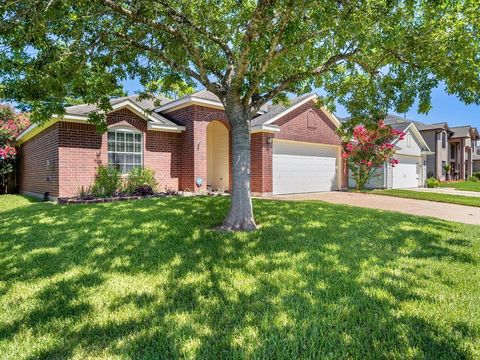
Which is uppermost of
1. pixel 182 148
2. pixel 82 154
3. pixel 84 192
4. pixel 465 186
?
pixel 182 148

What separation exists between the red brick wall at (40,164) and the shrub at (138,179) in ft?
8.31

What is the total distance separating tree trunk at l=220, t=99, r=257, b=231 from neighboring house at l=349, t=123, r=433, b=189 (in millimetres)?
16757

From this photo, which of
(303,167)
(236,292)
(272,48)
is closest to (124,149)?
(303,167)

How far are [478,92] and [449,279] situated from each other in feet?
14.8

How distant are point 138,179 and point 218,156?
225 inches

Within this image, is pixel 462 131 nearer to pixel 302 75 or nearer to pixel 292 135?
pixel 292 135

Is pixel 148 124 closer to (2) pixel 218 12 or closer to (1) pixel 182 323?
(2) pixel 218 12

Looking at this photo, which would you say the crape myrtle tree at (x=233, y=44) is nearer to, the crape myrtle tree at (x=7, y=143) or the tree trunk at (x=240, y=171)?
the tree trunk at (x=240, y=171)

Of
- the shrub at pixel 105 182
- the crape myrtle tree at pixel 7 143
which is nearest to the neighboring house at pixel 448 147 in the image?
the shrub at pixel 105 182

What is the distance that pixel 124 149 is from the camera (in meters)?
13.1

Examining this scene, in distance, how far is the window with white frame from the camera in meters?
12.8

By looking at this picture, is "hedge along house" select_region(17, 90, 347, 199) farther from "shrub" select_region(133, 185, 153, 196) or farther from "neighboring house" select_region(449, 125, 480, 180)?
"neighboring house" select_region(449, 125, 480, 180)

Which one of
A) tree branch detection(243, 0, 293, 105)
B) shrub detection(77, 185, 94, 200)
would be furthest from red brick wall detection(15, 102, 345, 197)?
tree branch detection(243, 0, 293, 105)

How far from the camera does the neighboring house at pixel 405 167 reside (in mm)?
22094
